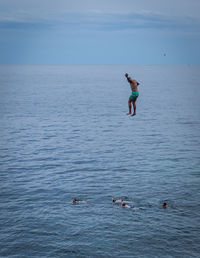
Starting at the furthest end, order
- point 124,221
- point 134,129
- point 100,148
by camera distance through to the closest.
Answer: point 134,129, point 100,148, point 124,221

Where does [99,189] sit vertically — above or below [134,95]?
below

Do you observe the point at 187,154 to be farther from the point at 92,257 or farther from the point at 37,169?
the point at 92,257

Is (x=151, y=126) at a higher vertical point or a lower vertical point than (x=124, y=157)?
higher

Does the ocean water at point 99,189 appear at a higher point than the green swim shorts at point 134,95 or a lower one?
lower

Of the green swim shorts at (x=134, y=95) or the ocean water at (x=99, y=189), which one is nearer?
the green swim shorts at (x=134, y=95)

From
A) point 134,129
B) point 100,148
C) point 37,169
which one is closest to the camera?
point 37,169

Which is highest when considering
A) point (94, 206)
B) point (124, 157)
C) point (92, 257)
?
point (124, 157)

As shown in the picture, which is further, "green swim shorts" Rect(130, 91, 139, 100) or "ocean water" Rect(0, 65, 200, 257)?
"ocean water" Rect(0, 65, 200, 257)

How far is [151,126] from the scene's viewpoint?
333 ft

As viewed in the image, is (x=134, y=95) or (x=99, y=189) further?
(x=99, y=189)

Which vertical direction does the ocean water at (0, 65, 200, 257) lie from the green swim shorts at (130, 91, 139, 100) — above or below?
below

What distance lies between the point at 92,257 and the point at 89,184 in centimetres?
1973

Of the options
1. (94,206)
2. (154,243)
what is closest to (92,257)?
(154,243)

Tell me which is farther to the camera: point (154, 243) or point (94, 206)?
point (94, 206)
